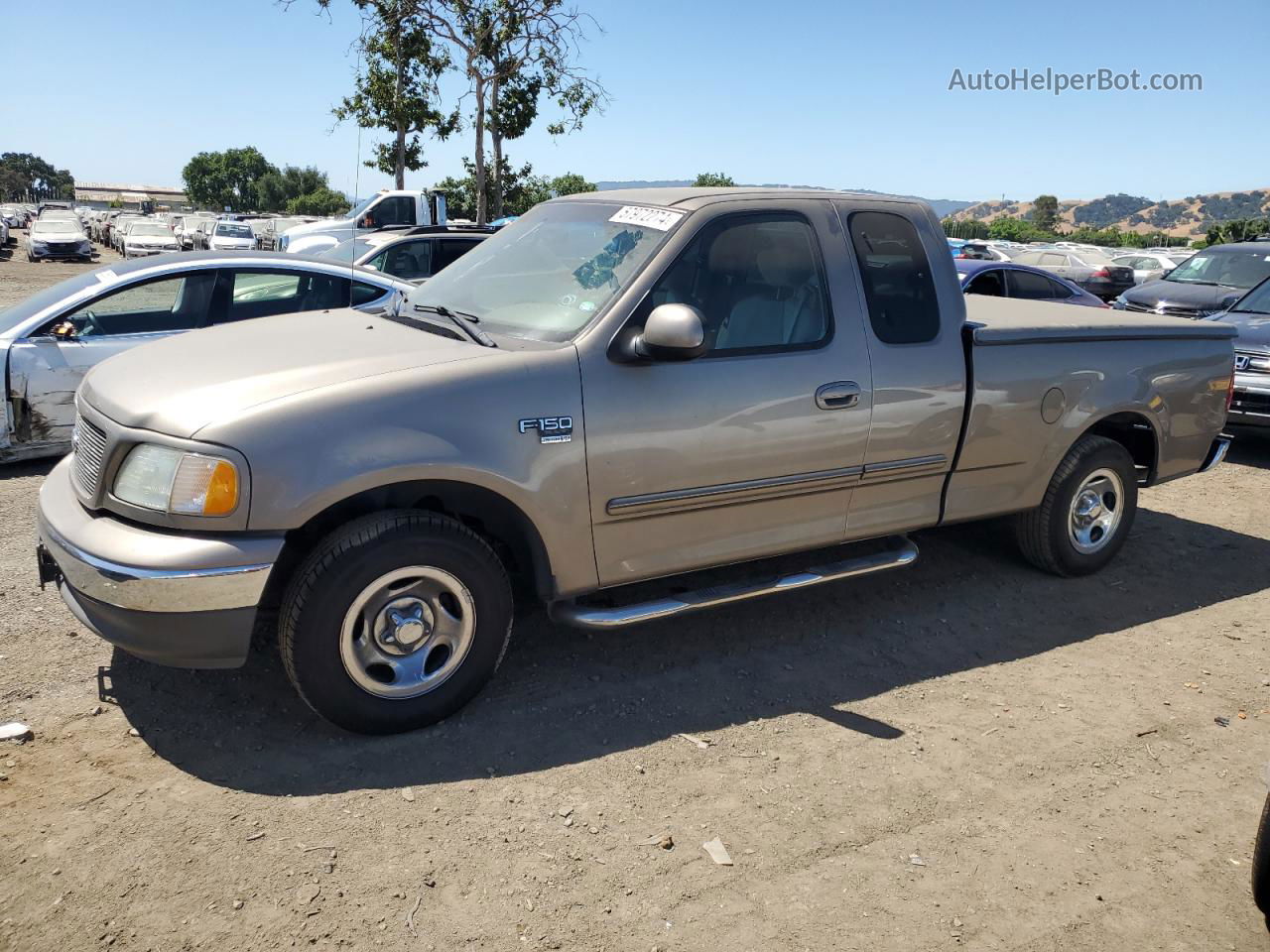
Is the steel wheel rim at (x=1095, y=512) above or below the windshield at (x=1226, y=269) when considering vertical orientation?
below

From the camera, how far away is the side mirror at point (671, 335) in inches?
142

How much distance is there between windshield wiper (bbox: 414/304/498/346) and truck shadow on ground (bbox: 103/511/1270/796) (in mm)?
1372

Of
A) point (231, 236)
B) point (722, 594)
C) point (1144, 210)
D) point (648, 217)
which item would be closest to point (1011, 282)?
point (648, 217)

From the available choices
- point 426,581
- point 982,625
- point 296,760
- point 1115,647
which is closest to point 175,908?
point 296,760

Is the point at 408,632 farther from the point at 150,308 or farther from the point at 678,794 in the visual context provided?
the point at 150,308

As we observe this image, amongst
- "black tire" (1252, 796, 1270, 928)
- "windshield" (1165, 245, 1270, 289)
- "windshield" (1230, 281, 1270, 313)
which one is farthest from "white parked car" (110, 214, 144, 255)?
"black tire" (1252, 796, 1270, 928)

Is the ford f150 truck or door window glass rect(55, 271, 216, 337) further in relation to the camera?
door window glass rect(55, 271, 216, 337)

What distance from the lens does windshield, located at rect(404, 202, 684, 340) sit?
156 inches

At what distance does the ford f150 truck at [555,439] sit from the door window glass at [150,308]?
9.81 ft

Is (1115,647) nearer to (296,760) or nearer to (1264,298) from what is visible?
(296,760)

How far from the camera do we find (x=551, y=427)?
3.61 meters

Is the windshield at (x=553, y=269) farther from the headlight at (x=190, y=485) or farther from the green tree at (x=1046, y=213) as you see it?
the green tree at (x=1046, y=213)

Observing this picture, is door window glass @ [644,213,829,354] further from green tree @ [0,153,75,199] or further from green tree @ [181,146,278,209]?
green tree @ [0,153,75,199]

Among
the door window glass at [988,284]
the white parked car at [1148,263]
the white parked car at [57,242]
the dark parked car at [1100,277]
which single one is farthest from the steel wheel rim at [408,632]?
the white parked car at [57,242]
